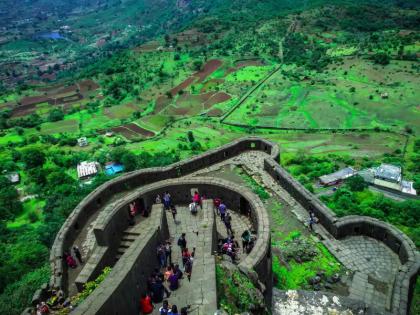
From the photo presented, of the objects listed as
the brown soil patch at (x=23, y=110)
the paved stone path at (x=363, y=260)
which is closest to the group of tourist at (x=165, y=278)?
the paved stone path at (x=363, y=260)

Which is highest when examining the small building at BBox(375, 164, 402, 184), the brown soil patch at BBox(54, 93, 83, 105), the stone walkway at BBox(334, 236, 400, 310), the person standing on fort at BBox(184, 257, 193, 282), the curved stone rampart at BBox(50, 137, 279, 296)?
the person standing on fort at BBox(184, 257, 193, 282)

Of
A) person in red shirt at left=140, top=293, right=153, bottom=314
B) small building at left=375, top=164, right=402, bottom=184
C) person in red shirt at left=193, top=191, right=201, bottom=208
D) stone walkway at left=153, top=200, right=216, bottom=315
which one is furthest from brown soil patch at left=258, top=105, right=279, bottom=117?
person in red shirt at left=140, top=293, right=153, bottom=314

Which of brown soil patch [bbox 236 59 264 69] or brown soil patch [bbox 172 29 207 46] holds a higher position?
brown soil patch [bbox 172 29 207 46]

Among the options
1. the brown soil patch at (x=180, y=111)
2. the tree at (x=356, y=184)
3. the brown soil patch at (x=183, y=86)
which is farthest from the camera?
the brown soil patch at (x=183, y=86)

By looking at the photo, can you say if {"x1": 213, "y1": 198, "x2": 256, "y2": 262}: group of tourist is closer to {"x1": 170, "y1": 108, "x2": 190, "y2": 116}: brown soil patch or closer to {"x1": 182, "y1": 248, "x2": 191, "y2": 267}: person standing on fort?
{"x1": 182, "y1": 248, "x2": 191, "y2": 267}: person standing on fort

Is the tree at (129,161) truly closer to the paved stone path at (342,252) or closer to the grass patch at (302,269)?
the paved stone path at (342,252)

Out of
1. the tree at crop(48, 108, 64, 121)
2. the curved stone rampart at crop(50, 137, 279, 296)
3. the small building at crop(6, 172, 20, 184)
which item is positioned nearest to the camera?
the curved stone rampart at crop(50, 137, 279, 296)

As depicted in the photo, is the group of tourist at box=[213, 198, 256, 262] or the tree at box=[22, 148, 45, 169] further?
the tree at box=[22, 148, 45, 169]

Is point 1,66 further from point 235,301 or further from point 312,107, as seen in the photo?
point 235,301
